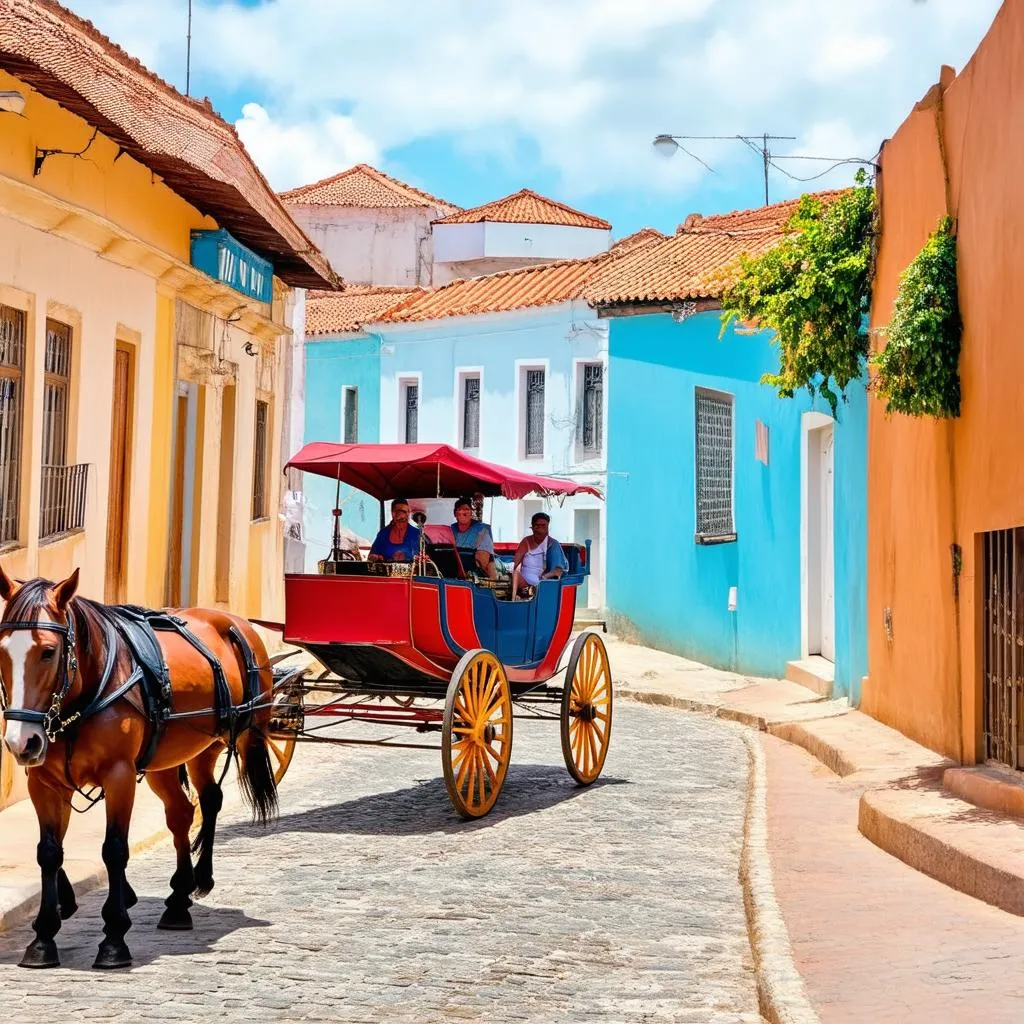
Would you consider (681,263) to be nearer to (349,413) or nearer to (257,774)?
(349,413)

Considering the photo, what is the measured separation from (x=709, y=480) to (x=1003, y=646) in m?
14.5

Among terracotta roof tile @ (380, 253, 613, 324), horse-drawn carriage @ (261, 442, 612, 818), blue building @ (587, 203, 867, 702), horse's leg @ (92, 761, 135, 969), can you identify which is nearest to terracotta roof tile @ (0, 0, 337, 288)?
horse-drawn carriage @ (261, 442, 612, 818)

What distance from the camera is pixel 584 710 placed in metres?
12.2

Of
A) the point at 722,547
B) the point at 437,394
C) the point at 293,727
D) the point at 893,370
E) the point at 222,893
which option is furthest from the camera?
the point at 437,394

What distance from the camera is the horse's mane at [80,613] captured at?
6.30 meters

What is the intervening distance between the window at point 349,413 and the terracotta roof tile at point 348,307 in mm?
1189

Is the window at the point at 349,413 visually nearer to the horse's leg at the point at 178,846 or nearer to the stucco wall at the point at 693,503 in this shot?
the stucco wall at the point at 693,503

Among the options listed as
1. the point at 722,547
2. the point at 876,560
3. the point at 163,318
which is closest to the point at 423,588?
the point at 163,318

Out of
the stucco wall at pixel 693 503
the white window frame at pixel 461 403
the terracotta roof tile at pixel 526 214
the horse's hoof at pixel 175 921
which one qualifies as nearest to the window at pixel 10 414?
the horse's hoof at pixel 175 921

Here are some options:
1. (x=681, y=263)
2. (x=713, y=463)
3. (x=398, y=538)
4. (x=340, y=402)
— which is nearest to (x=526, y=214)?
(x=340, y=402)

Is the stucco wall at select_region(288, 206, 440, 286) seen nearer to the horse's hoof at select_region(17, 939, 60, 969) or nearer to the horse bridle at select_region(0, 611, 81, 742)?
the horse bridle at select_region(0, 611, 81, 742)

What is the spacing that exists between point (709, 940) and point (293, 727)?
144 inches

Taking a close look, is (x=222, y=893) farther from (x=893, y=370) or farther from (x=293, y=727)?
(x=893, y=370)

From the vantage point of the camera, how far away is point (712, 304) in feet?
80.3
